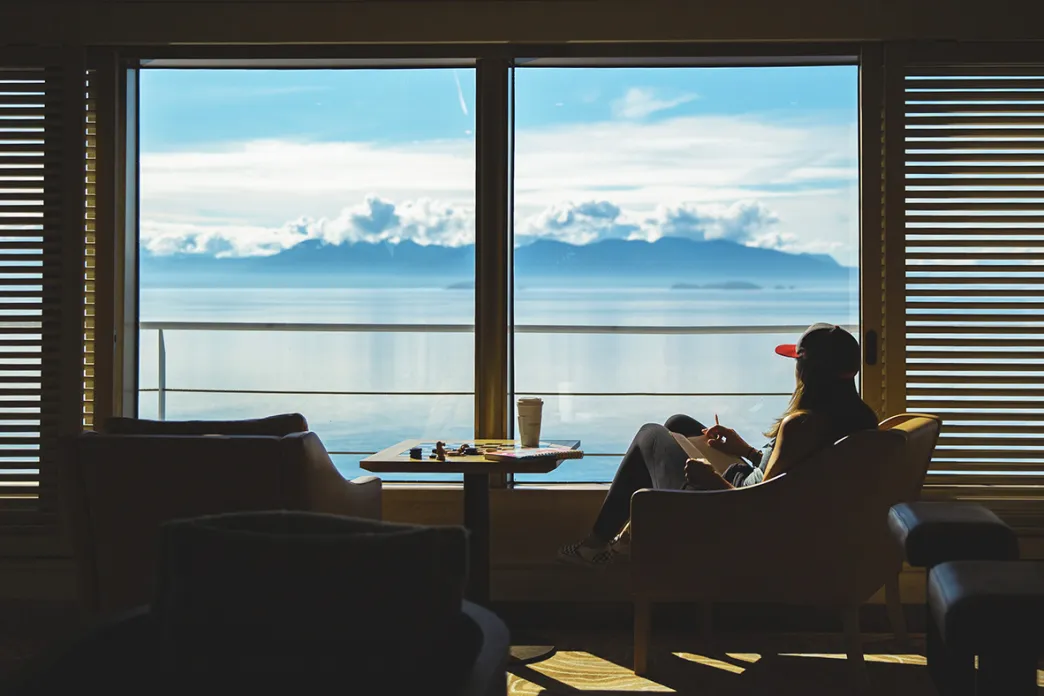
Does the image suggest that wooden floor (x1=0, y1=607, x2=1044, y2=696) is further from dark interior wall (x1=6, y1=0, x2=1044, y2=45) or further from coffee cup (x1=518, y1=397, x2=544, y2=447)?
dark interior wall (x1=6, y1=0, x2=1044, y2=45)

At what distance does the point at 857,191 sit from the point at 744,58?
736mm

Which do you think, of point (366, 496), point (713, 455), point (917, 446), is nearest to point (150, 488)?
point (366, 496)

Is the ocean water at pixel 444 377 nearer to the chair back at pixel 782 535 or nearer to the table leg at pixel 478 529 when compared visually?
the table leg at pixel 478 529

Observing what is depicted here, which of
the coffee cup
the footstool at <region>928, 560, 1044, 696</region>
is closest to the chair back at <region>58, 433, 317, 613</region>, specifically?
the coffee cup

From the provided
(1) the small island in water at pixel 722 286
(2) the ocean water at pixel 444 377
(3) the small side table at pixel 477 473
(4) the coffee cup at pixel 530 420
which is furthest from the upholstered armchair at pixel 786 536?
(1) the small island in water at pixel 722 286

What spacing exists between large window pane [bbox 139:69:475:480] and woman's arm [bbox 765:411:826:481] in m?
9.30

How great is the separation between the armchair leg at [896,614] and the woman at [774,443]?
65 centimetres

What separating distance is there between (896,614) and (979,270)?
1449 millimetres

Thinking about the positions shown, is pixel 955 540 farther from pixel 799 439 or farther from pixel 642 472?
pixel 642 472

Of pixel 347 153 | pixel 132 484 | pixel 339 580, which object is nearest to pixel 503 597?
pixel 132 484

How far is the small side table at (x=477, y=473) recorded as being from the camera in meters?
3.23

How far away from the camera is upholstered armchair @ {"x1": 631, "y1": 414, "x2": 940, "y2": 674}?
10.2 ft

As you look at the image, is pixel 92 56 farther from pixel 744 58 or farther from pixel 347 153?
pixel 347 153

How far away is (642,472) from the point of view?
3.76 metres
